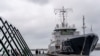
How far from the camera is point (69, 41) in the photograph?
67688 millimetres

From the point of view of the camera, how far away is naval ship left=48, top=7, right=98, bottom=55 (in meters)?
65.4

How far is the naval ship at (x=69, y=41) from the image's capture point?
2576 inches

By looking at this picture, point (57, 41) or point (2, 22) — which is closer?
point (2, 22)

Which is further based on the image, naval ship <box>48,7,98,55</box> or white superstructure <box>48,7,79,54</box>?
white superstructure <box>48,7,79,54</box>

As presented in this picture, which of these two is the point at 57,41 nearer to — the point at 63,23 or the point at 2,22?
the point at 63,23

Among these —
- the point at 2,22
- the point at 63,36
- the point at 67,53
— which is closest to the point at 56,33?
the point at 63,36

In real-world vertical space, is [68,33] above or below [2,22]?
below

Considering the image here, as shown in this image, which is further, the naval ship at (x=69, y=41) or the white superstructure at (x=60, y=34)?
the white superstructure at (x=60, y=34)

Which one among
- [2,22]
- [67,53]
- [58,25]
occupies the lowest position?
[67,53]

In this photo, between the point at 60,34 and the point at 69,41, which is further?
the point at 60,34

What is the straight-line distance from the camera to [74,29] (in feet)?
249

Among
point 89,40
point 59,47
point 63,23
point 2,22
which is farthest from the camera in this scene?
point 63,23

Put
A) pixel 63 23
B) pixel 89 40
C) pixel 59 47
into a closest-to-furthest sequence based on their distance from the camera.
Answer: pixel 89 40, pixel 59 47, pixel 63 23

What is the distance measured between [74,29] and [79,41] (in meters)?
10.2
